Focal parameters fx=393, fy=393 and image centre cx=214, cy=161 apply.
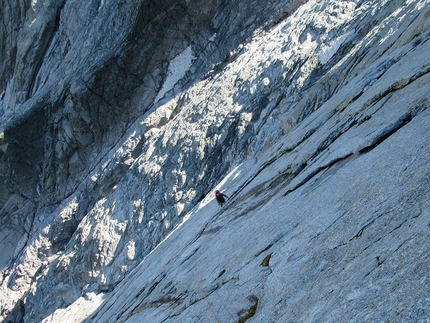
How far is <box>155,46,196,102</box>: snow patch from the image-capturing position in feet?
90.3

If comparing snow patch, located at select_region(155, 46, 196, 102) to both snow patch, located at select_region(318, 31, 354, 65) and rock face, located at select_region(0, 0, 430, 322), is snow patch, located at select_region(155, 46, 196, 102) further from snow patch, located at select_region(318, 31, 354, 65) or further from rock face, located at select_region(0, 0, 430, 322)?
snow patch, located at select_region(318, 31, 354, 65)

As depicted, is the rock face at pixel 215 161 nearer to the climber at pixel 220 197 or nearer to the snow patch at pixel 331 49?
the snow patch at pixel 331 49

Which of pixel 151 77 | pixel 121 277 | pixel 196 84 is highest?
pixel 151 77

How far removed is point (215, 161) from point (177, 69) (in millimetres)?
9796

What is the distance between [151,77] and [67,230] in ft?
40.1

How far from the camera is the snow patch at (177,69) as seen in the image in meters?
27.5

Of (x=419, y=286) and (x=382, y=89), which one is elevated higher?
(x=382, y=89)

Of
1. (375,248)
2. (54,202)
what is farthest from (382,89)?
(54,202)

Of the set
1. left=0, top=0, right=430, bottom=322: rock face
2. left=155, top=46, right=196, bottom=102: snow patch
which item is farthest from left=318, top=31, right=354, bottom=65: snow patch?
left=155, top=46, right=196, bottom=102: snow patch

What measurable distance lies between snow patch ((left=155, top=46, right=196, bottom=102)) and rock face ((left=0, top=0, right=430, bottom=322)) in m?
0.15

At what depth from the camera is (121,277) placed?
2173 centimetres

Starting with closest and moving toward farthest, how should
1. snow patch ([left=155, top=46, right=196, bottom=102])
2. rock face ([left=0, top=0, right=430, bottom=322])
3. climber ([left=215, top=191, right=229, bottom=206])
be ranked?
rock face ([left=0, top=0, right=430, bottom=322]) → climber ([left=215, top=191, right=229, bottom=206]) → snow patch ([left=155, top=46, right=196, bottom=102])

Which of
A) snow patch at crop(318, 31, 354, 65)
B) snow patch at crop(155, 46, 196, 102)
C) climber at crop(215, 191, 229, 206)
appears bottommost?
climber at crop(215, 191, 229, 206)

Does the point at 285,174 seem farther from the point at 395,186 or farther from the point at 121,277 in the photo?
the point at 121,277
